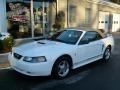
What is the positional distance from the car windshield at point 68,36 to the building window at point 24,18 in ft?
21.6

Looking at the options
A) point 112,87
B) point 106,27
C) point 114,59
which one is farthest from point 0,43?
point 106,27

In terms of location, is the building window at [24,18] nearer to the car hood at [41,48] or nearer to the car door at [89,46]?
the car door at [89,46]

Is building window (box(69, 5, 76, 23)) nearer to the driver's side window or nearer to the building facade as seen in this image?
the building facade

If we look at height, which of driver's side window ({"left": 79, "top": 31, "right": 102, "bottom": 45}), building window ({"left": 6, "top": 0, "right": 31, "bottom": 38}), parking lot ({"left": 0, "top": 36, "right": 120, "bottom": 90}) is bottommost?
parking lot ({"left": 0, "top": 36, "right": 120, "bottom": 90})

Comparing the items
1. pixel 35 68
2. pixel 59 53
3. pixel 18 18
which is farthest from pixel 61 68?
pixel 18 18

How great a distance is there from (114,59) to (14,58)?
16.0ft

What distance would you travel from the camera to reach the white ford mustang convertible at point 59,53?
6988 mm

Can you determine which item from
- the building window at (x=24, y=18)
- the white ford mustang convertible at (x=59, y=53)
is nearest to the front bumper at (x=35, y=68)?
the white ford mustang convertible at (x=59, y=53)

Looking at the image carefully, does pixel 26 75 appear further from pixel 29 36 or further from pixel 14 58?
pixel 29 36

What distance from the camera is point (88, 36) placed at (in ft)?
29.0

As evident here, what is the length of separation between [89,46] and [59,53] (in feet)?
5.28

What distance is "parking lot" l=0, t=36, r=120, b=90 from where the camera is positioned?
6805 millimetres

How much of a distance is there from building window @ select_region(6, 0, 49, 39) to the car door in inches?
272

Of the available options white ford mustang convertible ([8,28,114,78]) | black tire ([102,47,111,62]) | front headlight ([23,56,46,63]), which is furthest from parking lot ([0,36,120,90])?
black tire ([102,47,111,62])
